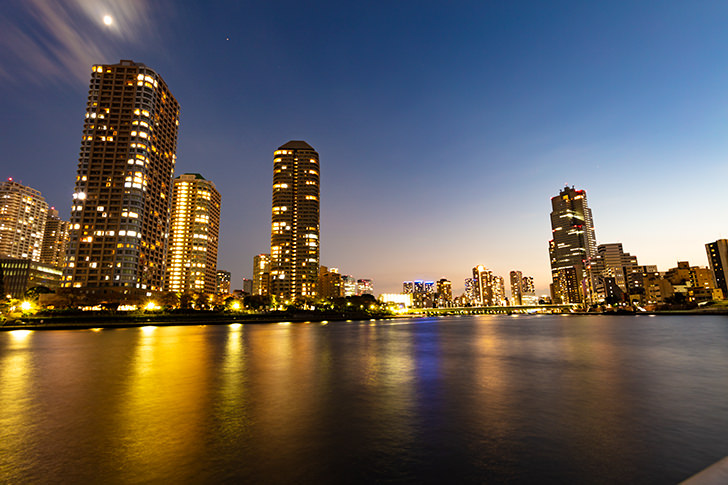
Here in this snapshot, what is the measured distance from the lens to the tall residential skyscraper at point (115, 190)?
175 meters

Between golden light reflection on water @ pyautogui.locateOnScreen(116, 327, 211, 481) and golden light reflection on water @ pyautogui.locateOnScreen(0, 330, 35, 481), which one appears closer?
golden light reflection on water @ pyautogui.locateOnScreen(0, 330, 35, 481)

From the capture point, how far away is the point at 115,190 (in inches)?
7244

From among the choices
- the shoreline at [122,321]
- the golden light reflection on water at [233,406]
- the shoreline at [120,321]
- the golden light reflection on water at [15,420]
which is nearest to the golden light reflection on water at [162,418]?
the golden light reflection on water at [233,406]

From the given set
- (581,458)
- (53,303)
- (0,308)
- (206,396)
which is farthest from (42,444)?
(53,303)

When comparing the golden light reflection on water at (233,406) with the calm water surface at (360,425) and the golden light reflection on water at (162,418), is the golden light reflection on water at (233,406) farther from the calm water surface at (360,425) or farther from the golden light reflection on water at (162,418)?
the golden light reflection on water at (162,418)

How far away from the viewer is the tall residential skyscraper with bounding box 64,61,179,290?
575ft

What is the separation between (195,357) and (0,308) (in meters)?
111

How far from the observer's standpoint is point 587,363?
3219cm

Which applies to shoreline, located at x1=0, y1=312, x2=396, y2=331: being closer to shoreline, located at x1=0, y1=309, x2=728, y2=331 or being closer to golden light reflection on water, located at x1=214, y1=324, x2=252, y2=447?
shoreline, located at x1=0, y1=309, x2=728, y2=331

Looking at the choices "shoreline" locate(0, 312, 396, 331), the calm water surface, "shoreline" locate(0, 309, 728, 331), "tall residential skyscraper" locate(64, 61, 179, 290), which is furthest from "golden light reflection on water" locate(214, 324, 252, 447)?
"tall residential skyscraper" locate(64, 61, 179, 290)

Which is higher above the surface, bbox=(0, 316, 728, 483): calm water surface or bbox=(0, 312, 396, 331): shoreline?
bbox=(0, 312, 396, 331): shoreline

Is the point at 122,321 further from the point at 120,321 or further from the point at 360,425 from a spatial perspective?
the point at 360,425

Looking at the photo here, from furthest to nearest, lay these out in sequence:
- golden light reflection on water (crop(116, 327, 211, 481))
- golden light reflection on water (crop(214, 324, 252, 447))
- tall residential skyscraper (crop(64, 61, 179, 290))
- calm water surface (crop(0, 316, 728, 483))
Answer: tall residential skyscraper (crop(64, 61, 179, 290)) → golden light reflection on water (crop(214, 324, 252, 447)) → golden light reflection on water (crop(116, 327, 211, 481)) → calm water surface (crop(0, 316, 728, 483))

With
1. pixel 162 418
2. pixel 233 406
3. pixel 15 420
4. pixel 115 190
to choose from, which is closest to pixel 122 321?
pixel 115 190
